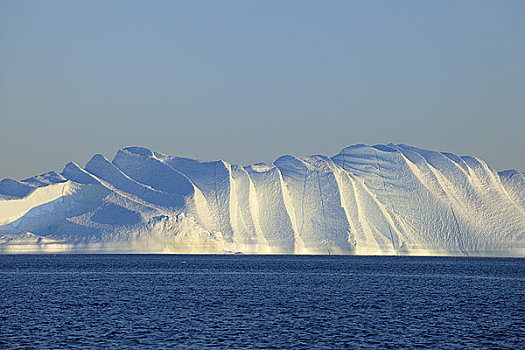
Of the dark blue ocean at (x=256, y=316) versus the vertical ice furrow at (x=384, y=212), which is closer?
the dark blue ocean at (x=256, y=316)

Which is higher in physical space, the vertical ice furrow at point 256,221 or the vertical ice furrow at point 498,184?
the vertical ice furrow at point 498,184

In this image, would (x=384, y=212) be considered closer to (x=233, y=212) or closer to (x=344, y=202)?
(x=344, y=202)

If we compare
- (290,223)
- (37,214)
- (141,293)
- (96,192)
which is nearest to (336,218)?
(290,223)

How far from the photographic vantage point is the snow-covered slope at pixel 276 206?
141 meters

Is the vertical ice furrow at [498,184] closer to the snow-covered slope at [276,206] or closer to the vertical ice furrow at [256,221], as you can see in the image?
the snow-covered slope at [276,206]

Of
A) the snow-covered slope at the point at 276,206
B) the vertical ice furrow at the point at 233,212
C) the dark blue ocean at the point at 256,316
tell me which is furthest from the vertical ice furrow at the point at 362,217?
the dark blue ocean at the point at 256,316

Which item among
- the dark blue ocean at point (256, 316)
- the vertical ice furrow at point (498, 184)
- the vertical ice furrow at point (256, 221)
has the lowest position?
the dark blue ocean at point (256, 316)

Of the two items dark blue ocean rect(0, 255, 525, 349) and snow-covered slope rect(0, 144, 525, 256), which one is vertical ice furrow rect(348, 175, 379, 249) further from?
dark blue ocean rect(0, 255, 525, 349)

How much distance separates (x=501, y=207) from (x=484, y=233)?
8156mm

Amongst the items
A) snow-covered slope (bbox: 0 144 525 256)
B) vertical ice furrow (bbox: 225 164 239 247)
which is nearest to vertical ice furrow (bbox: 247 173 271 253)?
snow-covered slope (bbox: 0 144 525 256)

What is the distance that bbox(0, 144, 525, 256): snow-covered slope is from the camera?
141 metres

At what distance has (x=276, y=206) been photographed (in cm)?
15550

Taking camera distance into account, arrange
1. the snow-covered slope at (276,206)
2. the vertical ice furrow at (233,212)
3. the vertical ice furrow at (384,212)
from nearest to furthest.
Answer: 1. the snow-covered slope at (276,206)
2. the vertical ice furrow at (233,212)
3. the vertical ice furrow at (384,212)

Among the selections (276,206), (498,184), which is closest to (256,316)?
(276,206)
